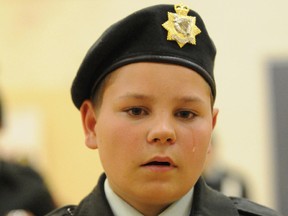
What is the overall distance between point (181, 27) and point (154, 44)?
76 millimetres

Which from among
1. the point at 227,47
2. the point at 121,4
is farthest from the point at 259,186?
the point at 121,4

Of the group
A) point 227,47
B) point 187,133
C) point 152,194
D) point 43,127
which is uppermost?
point 187,133

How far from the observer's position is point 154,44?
1643mm

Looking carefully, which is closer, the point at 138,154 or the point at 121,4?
the point at 138,154

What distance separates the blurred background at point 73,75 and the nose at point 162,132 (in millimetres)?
3287

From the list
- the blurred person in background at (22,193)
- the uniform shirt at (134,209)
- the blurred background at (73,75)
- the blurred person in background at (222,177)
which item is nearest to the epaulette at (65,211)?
the uniform shirt at (134,209)

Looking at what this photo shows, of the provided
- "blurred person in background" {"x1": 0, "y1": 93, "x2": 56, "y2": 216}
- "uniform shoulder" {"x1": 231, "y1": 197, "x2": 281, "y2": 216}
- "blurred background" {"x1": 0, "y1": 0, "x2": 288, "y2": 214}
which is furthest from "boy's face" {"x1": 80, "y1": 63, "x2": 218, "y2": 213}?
"blurred background" {"x1": 0, "y1": 0, "x2": 288, "y2": 214}

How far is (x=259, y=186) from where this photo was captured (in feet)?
17.0

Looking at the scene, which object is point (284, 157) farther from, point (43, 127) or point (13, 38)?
point (13, 38)

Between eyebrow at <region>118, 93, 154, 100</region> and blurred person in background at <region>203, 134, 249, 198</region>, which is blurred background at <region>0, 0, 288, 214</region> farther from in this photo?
eyebrow at <region>118, 93, 154, 100</region>

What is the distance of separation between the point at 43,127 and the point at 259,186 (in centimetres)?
158

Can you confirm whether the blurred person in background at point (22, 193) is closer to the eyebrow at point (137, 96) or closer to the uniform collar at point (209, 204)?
the uniform collar at point (209, 204)

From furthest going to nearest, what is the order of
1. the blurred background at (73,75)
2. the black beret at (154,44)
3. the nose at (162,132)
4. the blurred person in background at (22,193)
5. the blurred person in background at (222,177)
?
the blurred background at (73,75), the blurred person in background at (222,177), the blurred person in background at (22,193), the black beret at (154,44), the nose at (162,132)

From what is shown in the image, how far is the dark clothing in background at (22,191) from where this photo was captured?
2.97 meters
